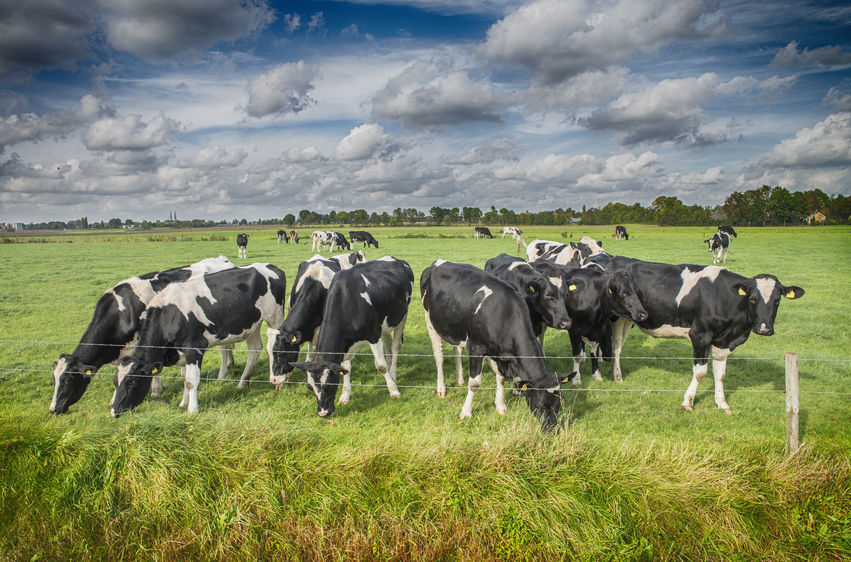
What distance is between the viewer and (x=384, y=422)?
24.9 feet

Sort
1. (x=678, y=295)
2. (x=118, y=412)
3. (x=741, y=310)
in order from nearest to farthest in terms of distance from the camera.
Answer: (x=118, y=412), (x=741, y=310), (x=678, y=295)

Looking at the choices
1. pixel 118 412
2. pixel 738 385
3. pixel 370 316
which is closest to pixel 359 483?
pixel 370 316

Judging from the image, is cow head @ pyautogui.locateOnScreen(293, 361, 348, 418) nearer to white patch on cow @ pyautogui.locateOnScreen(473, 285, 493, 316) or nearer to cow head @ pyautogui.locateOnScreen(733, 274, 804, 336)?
white patch on cow @ pyautogui.locateOnScreen(473, 285, 493, 316)

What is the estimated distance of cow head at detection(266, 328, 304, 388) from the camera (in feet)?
28.2

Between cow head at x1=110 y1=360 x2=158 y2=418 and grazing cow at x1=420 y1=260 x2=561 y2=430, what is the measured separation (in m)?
4.67

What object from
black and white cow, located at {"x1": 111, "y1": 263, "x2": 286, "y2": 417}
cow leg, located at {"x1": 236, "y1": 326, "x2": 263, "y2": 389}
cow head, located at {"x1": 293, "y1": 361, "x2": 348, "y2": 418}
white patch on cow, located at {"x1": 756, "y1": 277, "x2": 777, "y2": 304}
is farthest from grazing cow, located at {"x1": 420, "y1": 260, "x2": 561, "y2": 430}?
white patch on cow, located at {"x1": 756, "y1": 277, "x2": 777, "y2": 304}

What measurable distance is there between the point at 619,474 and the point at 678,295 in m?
4.48

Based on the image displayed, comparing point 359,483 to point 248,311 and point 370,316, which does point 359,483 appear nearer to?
point 370,316

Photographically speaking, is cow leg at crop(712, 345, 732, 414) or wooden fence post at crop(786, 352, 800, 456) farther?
cow leg at crop(712, 345, 732, 414)

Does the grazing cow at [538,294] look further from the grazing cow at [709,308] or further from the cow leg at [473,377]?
the grazing cow at [709,308]

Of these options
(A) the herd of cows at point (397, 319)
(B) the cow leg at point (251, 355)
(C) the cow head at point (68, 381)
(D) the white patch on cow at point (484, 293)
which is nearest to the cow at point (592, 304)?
(A) the herd of cows at point (397, 319)

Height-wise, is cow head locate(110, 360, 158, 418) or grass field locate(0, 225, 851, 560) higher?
cow head locate(110, 360, 158, 418)

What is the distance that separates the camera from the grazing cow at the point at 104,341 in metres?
7.95

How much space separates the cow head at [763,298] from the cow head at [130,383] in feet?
31.4
